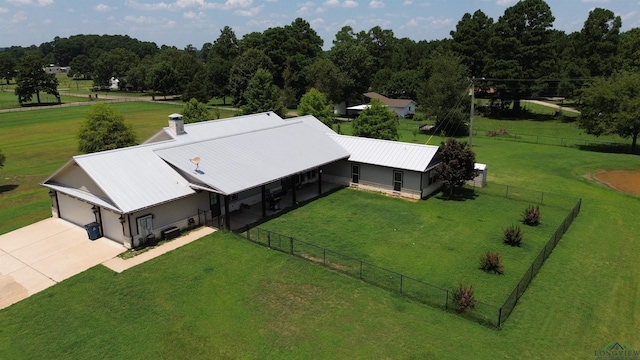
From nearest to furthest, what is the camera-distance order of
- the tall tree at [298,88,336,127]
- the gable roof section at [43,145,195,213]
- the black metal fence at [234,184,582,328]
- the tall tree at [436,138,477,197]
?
the black metal fence at [234,184,582,328] < the gable roof section at [43,145,195,213] < the tall tree at [436,138,477,197] < the tall tree at [298,88,336,127]

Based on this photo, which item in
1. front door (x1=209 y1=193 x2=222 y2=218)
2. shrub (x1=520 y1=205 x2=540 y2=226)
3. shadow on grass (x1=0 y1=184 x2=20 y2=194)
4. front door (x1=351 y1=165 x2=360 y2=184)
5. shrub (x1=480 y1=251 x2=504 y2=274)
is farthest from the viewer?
shadow on grass (x1=0 y1=184 x2=20 y2=194)

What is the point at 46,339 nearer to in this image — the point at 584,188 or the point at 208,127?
the point at 208,127

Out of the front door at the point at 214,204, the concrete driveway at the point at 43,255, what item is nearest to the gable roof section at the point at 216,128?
the front door at the point at 214,204

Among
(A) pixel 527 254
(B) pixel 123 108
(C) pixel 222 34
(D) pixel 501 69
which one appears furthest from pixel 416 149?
(C) pixel 222 34

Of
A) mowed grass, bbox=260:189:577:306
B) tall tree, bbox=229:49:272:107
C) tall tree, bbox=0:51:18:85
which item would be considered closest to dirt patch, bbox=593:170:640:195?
mowed grass, bbox=260:189:577:306

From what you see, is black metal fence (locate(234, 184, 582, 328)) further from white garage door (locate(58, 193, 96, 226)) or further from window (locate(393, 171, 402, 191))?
window (locate(393, 171, 402, 191))

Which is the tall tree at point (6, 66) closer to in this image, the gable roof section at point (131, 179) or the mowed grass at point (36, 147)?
the mowed grass at point (36, 147)
